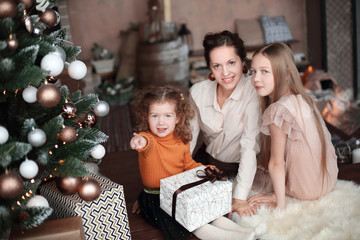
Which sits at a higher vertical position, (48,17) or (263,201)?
(48,17)

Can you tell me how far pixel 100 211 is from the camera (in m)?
1.58

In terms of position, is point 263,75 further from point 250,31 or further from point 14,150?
point 250,31

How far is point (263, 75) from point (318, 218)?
0.71 metres

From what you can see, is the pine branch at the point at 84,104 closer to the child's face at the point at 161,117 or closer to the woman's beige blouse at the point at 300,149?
the child's face at the point at 161,117

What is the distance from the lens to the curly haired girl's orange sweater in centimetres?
193

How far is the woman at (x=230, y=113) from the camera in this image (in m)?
2.00

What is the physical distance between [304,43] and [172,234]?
4.58m

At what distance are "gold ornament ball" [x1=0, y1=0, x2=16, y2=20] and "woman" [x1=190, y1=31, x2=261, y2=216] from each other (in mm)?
1073

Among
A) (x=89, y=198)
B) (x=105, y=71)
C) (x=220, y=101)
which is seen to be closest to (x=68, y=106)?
(x=89, y=198)

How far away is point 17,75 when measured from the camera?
1.20 meters

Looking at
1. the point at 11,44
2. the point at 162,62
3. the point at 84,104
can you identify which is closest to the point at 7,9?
the point at 11,44

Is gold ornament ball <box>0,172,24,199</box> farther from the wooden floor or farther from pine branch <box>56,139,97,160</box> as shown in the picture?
the wooden floor

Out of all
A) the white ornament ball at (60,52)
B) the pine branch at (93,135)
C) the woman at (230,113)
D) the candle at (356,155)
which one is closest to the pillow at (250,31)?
the candle at (356,155)

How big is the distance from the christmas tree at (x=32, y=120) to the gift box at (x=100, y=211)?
0.63 ft
